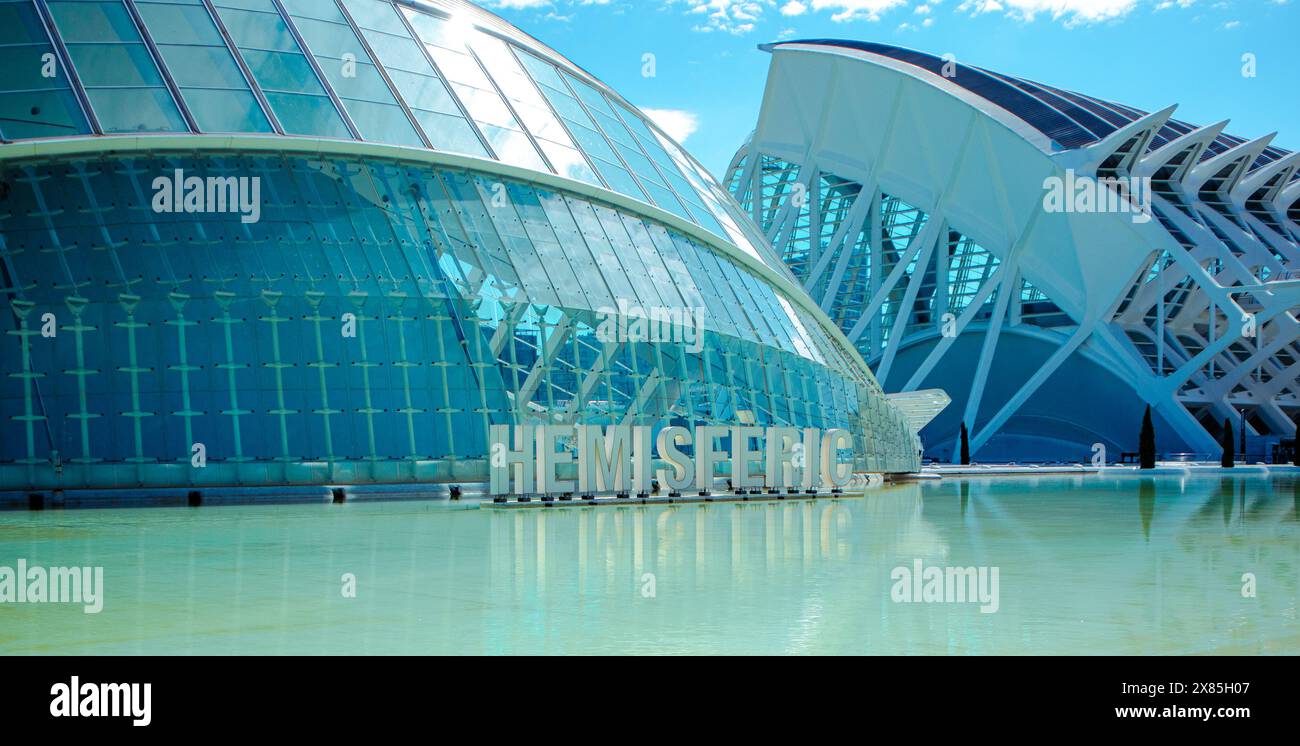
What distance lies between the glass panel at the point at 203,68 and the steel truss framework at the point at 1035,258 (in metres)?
48.2

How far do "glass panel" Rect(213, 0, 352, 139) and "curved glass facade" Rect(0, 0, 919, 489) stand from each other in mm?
69

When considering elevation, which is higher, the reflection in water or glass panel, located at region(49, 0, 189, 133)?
glass panel, located at region(49, 0, 189, 133)

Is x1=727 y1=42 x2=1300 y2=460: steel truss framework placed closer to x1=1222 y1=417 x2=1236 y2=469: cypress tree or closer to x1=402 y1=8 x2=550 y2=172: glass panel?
x1=1222 y1=417 x2=1236 y2=469: cypress tree

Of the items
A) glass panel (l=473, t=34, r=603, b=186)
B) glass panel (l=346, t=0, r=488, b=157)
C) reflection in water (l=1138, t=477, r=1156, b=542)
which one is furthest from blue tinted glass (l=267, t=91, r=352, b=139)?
reflection in water (l=1138, t=477, r=1156, b=542)

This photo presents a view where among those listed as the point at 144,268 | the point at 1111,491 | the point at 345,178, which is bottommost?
the point at 1111,491

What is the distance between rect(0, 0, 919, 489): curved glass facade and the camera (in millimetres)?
28016

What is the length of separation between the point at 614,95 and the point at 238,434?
16.8 meters

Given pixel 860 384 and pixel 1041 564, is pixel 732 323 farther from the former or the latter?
pixel 1041 564

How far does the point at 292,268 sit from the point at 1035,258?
5188 cm

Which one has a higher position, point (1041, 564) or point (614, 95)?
point (614, 95)

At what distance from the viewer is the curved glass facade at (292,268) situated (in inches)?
1103

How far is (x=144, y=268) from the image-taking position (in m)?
28.5

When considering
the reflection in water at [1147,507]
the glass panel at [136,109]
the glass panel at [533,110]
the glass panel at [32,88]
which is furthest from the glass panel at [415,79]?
the reflection in water at [1147,507]
